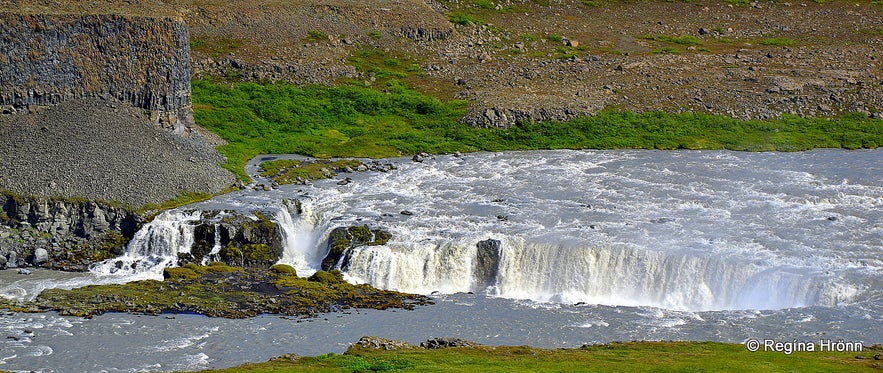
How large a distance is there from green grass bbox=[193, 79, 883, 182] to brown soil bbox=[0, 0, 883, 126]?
2.01m

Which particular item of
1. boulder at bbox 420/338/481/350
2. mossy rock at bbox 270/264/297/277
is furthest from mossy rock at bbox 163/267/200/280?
boulder at bbox 420/338/481/350

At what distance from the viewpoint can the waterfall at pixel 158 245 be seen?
79188mm

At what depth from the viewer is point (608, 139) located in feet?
347

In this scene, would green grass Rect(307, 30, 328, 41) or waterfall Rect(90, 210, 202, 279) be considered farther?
green grass Rect(307, 30, 328, 41)

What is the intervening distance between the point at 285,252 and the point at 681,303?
25638 millimetres

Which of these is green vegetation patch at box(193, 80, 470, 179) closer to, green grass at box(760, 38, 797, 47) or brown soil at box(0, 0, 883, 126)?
brown soil at box(0, 0, 883, 126)

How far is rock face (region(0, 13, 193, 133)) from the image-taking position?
89125mm

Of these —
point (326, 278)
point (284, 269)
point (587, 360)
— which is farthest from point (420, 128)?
point (587, 360)

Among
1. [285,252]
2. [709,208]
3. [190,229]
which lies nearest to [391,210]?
[285,252]

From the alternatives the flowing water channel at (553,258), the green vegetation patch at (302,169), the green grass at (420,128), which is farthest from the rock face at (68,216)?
the green grass at (420,128)

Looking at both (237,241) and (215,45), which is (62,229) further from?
(215,45)

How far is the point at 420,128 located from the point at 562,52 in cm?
2437

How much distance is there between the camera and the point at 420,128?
357ft

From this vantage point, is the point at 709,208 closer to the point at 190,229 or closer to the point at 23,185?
the point at 190,229
